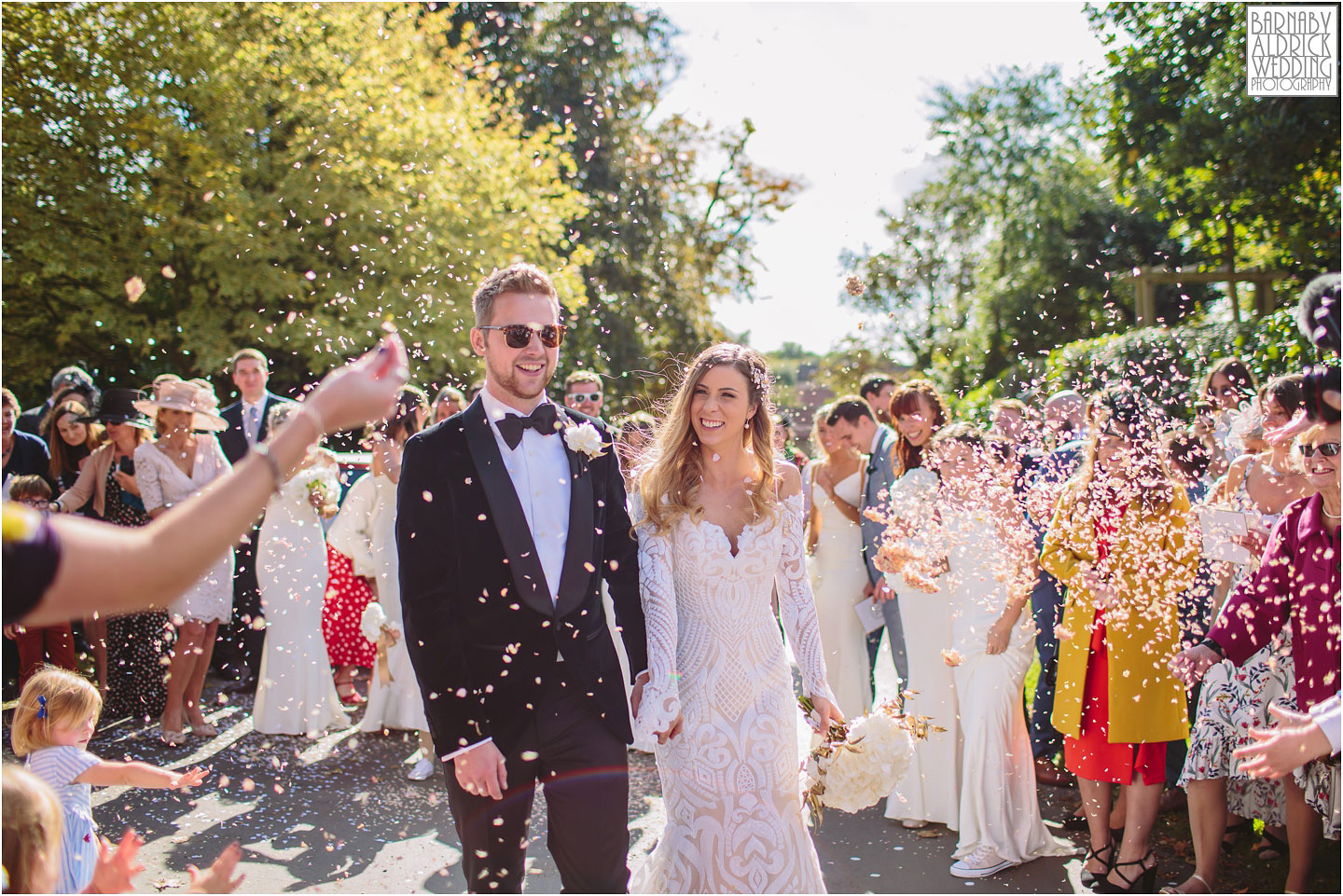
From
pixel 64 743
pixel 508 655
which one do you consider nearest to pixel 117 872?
pixel 508 655

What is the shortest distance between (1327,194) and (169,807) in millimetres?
13380

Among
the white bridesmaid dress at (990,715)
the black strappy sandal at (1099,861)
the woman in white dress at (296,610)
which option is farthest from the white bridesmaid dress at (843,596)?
the woman in white dress at (296,610)

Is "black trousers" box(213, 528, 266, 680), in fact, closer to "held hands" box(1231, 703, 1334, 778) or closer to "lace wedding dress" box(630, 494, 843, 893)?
"lace wedding dress" box(630, 494, 843, 893)

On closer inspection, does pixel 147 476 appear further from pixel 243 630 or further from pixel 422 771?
pixel 422 771

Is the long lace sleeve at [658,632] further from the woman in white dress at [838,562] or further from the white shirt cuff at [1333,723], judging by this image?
the woman in white dress at [838,562]

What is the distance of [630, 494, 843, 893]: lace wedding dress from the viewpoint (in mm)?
3270

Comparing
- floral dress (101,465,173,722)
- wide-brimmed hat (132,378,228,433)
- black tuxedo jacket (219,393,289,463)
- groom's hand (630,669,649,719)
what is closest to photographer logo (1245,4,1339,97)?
groom's hand (630,669,649,719)

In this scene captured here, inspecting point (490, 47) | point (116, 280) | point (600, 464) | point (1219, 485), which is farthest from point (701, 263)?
point (600, 464)

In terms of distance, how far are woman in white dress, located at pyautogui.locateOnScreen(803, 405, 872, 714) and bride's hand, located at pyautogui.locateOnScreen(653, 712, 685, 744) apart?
2.95 metres

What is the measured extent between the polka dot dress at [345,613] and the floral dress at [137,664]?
1167 millimetres

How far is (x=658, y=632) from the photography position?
337 centimetres

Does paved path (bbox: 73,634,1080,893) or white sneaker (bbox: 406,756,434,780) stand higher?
white sneaker (bbox: 406,756,434,780)

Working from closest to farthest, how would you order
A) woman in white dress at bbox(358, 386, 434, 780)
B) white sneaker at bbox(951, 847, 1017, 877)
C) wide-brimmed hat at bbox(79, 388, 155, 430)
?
white sneaker at bbox(951, 847, 1017, 877)
woman in white dress at bbox(358, 386, 434, 780)
wide-brimmed hat at bbox(79, 388, 155, 430)

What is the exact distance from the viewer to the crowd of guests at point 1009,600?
377 cm
